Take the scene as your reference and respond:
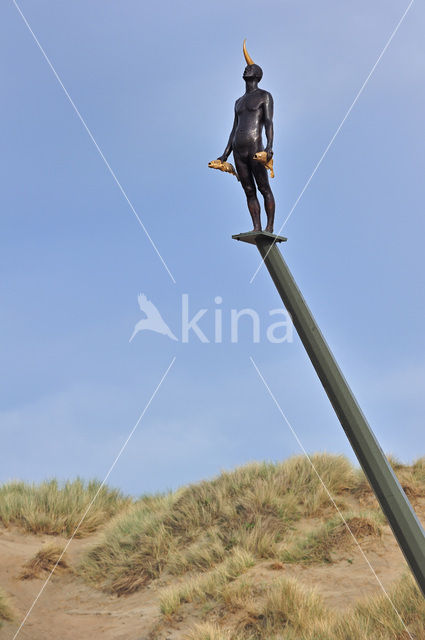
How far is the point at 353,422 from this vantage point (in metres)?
5.11

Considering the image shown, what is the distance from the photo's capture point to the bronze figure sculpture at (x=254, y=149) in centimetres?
573

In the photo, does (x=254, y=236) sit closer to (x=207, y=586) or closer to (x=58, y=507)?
(x=207, y=586)

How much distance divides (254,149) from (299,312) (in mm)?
1485

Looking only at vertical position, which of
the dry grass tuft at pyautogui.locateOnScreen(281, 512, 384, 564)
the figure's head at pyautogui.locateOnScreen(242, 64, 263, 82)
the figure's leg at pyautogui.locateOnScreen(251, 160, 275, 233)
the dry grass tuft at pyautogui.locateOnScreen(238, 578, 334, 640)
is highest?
the figure's head at pyautogui.locateOnScreen(242, 64, 263, 82)

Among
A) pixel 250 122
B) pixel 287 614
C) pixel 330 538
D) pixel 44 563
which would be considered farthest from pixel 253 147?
pixel 44 563

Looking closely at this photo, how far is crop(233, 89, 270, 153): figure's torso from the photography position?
575 centimetres

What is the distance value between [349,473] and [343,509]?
135 centimetres

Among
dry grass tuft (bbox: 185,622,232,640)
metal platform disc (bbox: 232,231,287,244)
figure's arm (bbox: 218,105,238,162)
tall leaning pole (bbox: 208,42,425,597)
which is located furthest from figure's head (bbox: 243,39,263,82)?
dry grass tuft (bbox: 185,622,232,640)

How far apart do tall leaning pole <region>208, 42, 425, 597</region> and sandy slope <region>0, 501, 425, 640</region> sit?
7.31 metres

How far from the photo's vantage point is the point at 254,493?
1563 cm

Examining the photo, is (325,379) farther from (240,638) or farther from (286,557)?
(286,557)

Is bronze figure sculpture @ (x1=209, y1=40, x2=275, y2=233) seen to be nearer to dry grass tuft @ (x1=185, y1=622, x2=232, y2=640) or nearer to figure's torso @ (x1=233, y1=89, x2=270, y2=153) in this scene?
figure's torso @ (x1=233, y1=89, x2=270, y2=153)

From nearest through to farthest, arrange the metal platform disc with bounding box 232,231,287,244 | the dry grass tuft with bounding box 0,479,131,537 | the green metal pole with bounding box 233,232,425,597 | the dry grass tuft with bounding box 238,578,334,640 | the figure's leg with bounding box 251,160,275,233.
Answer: the green metal pole with bounding box 233,232,425,597
the metal platform disc with bounding box 232,231,287,244
the figure's leg with bounding box 251,160,275,233
the dry grass tuft with bounding box 238,578,334,640
the dry grass tuft with bounding box 0,479,131,537

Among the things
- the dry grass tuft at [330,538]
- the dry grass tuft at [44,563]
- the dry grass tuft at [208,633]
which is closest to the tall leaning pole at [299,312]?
the dry grass tuft at [208,633]
